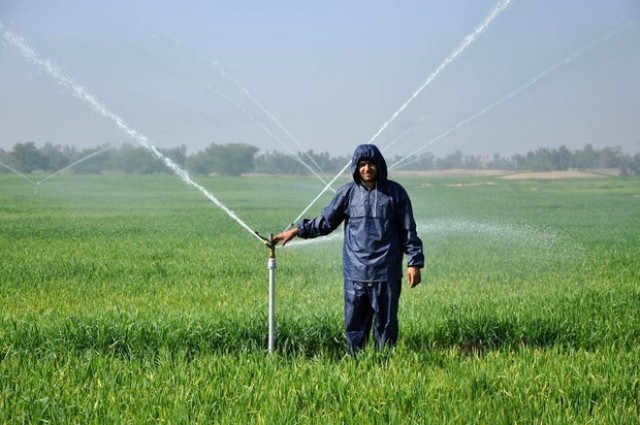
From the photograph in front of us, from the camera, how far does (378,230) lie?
600 centimetres

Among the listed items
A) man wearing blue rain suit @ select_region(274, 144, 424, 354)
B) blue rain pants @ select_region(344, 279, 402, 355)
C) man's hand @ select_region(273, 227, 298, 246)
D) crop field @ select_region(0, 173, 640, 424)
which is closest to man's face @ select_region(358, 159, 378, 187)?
man wearing blue rain suit @ select_region(274, 144, 424, 354)

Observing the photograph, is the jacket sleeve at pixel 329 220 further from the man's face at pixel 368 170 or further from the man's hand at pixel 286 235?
the man's face at pixel 368 170

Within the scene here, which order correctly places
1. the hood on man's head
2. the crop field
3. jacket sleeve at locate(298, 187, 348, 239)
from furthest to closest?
jacket sleeve at locate(298, 187, 348, 239) < the hood on man's head < the crop field

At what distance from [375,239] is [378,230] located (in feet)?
0.23

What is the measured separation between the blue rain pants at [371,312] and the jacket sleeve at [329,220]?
0.45 metres

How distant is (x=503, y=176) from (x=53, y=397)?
72.0m

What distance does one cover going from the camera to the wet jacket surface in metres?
5.99

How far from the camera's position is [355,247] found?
6059mm

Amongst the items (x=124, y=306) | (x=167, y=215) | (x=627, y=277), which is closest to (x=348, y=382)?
(x=124, y=306)

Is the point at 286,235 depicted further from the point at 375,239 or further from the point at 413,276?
the point at 413,276

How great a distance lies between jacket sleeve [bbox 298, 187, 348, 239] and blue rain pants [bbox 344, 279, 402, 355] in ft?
1.46

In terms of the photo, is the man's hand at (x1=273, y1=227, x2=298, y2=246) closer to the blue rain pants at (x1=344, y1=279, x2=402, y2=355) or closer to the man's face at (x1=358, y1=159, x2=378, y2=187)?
the blue rain pants at (x1=344, y1=279, x2=402, y2=355)

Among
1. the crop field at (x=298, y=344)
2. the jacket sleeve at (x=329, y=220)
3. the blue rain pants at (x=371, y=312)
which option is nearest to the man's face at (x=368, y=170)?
the jacket sleeve at (x=329, y=220)

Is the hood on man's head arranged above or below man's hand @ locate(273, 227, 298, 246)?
above
